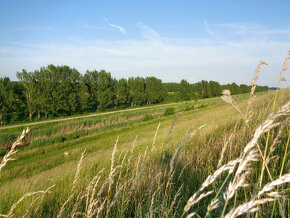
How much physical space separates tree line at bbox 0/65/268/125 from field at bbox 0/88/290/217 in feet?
29.0

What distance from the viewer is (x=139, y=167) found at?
10.2 feet

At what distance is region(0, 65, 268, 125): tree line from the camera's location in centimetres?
3109

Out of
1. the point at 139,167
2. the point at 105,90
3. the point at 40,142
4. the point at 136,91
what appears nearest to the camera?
the point at 139,167

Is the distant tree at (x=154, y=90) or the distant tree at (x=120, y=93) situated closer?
the distant tree at (x=120, y=93)

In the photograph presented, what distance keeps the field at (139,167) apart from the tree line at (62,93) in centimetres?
883

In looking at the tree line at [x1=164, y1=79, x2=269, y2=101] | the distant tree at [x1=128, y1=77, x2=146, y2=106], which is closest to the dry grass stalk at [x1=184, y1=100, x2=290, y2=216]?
the distant tree at [x1=128, y1=77, x2=146, y2=106]

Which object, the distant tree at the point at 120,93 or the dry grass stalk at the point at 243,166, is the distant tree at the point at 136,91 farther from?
the dry grass stalk at the point at 243,166

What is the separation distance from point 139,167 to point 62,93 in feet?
127

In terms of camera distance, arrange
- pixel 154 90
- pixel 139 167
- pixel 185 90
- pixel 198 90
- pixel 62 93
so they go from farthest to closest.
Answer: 1. pixel 198 90
2. pixel 185 90
3. pixel 154 90
4. pixel 62 93
5. pixel 139 167

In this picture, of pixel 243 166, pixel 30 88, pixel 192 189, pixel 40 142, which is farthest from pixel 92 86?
pixel 243 166

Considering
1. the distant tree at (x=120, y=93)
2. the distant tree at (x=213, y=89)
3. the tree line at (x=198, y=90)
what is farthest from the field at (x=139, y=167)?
the distant tree at (x=213, y=89)

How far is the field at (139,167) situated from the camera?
1729 millimetres

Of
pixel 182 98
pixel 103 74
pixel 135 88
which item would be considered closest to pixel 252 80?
pixel 103 74

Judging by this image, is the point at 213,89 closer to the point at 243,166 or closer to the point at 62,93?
the point at 62,93
